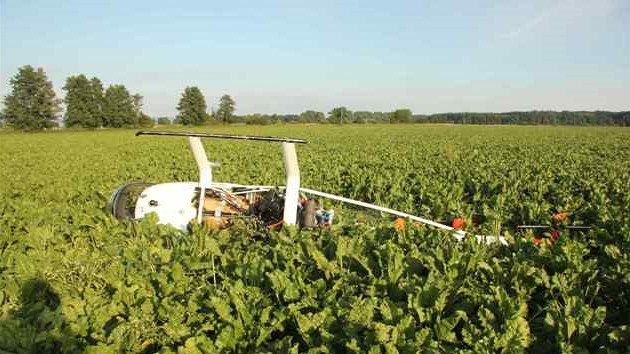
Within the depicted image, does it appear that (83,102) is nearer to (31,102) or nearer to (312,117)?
(31,102)

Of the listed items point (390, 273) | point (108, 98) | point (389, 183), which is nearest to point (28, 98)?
point (108, 98)

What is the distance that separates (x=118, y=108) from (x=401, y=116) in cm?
7216

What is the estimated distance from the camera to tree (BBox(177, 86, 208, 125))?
9450 centimetres

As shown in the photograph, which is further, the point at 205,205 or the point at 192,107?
the point at 192,107

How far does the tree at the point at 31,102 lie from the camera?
68.0 metres

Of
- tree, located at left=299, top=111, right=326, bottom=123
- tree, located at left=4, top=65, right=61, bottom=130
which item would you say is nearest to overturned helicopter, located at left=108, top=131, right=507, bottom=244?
tree, located at left=4, top=65, right=61, bottom=130

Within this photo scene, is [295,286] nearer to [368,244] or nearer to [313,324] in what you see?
[313,324]

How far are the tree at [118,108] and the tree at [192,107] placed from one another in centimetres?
1369

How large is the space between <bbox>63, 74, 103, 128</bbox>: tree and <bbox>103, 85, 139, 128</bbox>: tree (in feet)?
3.78

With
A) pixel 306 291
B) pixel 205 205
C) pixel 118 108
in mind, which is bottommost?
pixel 306 291

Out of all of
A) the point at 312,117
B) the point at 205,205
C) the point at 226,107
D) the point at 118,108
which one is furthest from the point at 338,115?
the point at 205,205

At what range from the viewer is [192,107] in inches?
3723

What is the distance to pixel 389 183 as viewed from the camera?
10.2 metres

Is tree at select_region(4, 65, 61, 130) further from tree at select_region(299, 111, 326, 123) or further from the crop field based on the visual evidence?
the crop field
